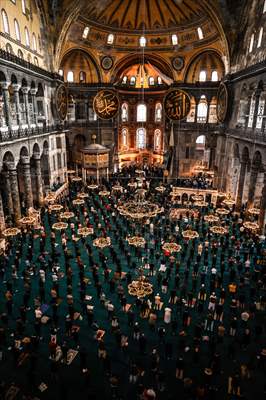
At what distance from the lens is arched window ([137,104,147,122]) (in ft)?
129

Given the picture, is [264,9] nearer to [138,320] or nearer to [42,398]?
[138,320]

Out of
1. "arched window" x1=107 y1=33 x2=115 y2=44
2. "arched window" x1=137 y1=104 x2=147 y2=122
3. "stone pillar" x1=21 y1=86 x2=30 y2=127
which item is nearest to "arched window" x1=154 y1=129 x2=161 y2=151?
"arched window" x1=137 y1=104 x2=147 y2=122

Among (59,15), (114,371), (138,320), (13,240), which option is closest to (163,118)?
(59,15)

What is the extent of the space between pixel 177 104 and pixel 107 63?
19754 millimetres

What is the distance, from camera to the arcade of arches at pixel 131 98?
18.8 m

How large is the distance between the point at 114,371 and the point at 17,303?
5.26 meters

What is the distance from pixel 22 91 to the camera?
20.3m

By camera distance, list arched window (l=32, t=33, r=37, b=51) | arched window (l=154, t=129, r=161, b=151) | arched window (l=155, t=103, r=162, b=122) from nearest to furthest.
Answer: arched window (l=32, t=33, r=37, b=51), arched window (l=155, t=103, r=162, b=122), arched window (l=154, t=129, r=161, b=151)

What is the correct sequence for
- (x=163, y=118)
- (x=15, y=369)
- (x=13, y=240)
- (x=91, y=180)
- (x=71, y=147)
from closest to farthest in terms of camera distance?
(x=15, y=369) → (x=13, y=240) → (x=91, y=180) → (x=71, y=147) → (x=163, y=118)

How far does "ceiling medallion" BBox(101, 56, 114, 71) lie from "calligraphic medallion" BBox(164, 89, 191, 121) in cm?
1905

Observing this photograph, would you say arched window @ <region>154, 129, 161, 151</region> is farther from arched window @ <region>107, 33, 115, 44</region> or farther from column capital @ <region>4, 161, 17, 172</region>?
column capital @ <region>4, 161, 17, 172</region>

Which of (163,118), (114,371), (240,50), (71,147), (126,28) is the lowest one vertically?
(114,371)

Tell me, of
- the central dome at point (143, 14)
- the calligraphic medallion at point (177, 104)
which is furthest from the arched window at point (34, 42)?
the calligraphic medallion at point (177, 104)

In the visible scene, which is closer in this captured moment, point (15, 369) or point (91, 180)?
point (15, 369)
